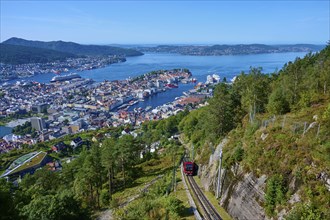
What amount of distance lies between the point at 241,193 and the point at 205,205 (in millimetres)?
2570

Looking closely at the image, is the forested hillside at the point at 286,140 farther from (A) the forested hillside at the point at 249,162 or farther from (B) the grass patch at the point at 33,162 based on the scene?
(B) the grass patch at the point at 33,162

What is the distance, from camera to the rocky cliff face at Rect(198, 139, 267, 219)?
1205cm

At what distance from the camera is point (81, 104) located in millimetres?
96000

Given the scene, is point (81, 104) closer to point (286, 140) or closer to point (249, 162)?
point (249, 162)

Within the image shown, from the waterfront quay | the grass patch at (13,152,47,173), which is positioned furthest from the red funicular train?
the waterfront quay

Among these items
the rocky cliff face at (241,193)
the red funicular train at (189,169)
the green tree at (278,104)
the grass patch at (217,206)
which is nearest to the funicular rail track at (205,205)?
the grass patch at (217,206)

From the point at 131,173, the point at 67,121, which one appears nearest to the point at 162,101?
the point at 67,121

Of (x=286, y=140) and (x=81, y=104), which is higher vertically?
(x=286, y=140)

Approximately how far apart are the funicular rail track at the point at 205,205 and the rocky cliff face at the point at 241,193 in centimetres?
69

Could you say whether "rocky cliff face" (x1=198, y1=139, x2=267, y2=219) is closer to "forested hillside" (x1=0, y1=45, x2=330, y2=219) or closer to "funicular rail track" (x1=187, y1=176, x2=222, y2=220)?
"forested hillside" (x1=0, y1=45, x2=330, y2=219)

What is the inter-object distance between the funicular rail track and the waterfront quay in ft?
170

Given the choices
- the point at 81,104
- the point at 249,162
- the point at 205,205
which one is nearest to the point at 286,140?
the point at 249,162

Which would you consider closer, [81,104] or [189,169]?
[189,169]

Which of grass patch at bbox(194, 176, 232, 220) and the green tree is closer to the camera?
grass patch at bbox(194, 176, 232, 220)
